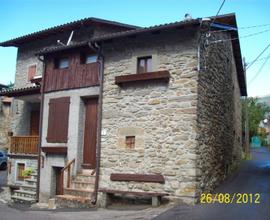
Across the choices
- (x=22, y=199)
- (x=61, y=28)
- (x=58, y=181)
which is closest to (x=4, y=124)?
(x=61, y=28)

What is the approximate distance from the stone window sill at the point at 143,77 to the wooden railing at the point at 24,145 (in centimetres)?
589

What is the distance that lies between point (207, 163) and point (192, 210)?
236 cm

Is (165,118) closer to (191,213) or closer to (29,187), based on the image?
(191,213)

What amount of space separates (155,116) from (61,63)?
5.73m

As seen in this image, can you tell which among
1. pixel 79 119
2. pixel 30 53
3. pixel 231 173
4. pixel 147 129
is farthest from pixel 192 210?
pixel 30 53

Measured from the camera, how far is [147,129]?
439 inches

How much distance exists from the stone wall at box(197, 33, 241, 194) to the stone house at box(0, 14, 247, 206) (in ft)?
0.12

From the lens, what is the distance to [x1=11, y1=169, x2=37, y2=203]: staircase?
14660 millimetres

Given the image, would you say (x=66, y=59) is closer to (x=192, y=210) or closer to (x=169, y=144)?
(x=169, y=144)

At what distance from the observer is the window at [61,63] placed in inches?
574

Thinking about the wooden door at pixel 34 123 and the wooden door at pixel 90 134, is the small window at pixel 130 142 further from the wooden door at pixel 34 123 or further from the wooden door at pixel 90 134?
the wooden door at pixel 34 123

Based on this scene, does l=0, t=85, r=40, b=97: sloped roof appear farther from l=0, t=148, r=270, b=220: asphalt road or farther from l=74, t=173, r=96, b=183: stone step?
l=0, t=148, r=270, b=220: asphalt road

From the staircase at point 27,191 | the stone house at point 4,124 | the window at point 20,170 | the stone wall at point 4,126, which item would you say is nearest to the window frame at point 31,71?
the window at point 20,170

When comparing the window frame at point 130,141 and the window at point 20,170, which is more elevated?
the window frame at point 130,141
